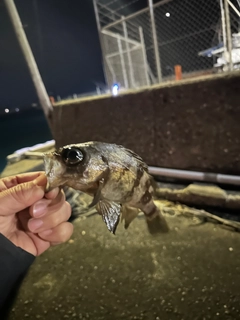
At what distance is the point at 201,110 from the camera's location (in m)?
3.88

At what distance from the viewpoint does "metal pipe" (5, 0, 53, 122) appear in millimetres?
4841

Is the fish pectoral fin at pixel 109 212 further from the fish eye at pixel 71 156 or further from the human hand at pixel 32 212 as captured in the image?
the human hand at pixel 32 212

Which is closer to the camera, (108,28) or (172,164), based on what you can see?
(172,164)

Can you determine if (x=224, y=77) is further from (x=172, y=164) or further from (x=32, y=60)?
(x=32, y=60)

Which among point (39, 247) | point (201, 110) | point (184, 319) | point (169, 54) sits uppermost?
point (169, 54)

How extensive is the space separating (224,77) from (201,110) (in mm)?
533

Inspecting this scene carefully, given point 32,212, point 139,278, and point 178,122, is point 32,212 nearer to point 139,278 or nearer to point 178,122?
point 139,278

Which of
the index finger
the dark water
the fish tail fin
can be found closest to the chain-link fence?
the fish tail fin

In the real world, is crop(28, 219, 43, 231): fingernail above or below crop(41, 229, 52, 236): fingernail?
above

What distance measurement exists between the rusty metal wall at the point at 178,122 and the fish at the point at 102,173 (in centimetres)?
266

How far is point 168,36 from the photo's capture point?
7.89m

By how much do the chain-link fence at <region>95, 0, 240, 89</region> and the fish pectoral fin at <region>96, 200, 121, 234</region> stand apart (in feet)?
11.8

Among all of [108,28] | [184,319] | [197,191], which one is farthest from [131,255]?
[108,28]

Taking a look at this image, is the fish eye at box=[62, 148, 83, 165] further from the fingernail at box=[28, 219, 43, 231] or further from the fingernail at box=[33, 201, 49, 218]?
the fingernail at box=[28, 219, 43, 231]
